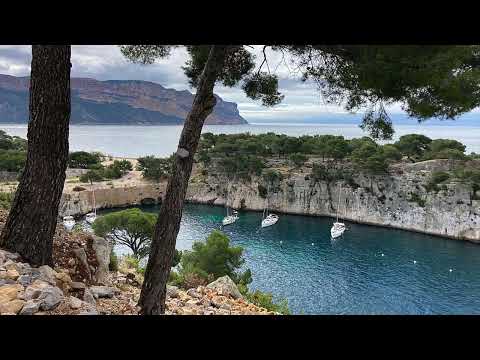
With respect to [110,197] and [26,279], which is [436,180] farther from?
[26,279]

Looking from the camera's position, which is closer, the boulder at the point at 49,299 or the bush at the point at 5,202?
the boulder at the point at 49,299

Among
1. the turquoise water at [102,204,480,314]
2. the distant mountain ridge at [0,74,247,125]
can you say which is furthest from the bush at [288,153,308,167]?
the distant mountain ridge at [0,74,247,125]

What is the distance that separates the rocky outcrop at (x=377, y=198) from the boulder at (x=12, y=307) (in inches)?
1203

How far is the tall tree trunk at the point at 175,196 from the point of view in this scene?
345 centimetres

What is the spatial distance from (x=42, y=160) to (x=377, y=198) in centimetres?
3246

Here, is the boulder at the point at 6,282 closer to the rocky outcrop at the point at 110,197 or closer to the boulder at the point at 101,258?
the boulder at the point at 101,258

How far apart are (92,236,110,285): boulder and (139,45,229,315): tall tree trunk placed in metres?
0.73

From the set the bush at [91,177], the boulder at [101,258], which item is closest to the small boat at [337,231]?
the bush at [91,177]

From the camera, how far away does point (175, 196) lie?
138 inches

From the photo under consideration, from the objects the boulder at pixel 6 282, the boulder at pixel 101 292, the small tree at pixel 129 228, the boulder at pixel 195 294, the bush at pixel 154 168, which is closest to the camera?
the boulder at pixel 6 282

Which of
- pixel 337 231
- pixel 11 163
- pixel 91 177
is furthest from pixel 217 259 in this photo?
pixel 11 163

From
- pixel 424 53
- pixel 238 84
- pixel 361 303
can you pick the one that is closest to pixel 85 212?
pixel 361 303

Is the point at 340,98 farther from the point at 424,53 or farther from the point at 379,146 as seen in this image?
the point at 379,146

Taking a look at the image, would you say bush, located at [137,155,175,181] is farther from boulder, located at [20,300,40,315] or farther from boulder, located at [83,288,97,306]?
boulder, located at [20,300,40,315]
